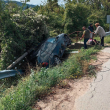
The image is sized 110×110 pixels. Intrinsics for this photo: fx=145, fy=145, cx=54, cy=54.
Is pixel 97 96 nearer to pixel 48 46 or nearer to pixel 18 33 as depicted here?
pixel 48 46

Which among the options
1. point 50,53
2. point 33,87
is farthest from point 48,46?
point 33,87

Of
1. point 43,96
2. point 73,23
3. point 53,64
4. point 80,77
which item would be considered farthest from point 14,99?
point 73,23

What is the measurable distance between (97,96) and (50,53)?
4382mm

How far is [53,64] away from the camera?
774 centimetres

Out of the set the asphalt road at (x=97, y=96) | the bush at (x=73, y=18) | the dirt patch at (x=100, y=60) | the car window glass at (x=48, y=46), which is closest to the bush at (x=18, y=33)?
the car window glass at (x=48, y=46)

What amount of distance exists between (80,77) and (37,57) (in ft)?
10.3

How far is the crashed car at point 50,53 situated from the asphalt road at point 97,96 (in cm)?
290

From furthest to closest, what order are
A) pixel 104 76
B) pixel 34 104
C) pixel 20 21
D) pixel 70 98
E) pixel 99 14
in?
pixel 99 14
pixel 20 21
pixel 104 76
pixel 70 98
pixel 34 104

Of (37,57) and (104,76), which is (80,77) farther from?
(37,57)

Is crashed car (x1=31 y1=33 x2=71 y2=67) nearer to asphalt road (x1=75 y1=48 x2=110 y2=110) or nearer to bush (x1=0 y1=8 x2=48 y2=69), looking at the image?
bush (x1=0 y1=8 x2=48 y2=69)

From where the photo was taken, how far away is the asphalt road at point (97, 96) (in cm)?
355

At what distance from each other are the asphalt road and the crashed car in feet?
9.51

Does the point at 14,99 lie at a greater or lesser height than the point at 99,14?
lesser

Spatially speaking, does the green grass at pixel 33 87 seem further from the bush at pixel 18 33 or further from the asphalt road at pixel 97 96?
the bush at pixel 18 33
